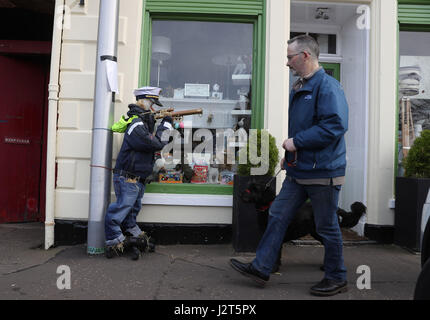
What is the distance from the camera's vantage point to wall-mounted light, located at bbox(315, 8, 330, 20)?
5785mm

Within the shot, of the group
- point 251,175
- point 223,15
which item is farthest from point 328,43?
point 251,175

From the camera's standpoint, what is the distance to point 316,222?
3.24 meters

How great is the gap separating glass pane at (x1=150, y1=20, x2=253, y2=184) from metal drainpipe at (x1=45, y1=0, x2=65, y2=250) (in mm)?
1266

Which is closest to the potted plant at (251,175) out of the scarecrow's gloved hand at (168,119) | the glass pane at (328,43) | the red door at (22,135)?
the scarecrow's gloved hand at (168,119)

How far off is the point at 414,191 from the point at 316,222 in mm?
2319

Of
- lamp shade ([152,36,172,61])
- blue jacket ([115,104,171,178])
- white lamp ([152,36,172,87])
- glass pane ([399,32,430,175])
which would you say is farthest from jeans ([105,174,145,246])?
glass pane ([399,32,430,175])

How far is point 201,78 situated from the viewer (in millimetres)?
5633

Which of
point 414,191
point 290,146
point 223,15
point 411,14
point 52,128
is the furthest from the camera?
point 411,14

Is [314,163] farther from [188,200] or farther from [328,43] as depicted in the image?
[328,43]

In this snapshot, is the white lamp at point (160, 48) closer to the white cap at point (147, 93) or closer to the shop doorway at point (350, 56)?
the white cap at point (147, 93)

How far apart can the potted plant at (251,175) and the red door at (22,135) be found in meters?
3.72

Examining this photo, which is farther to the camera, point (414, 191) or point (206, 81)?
point (206, 81)

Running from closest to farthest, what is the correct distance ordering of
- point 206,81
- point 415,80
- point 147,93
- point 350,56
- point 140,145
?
1. point 140,145
2. point 147,93
3. point 206,81
4. point 415,80
5. point 350,56
